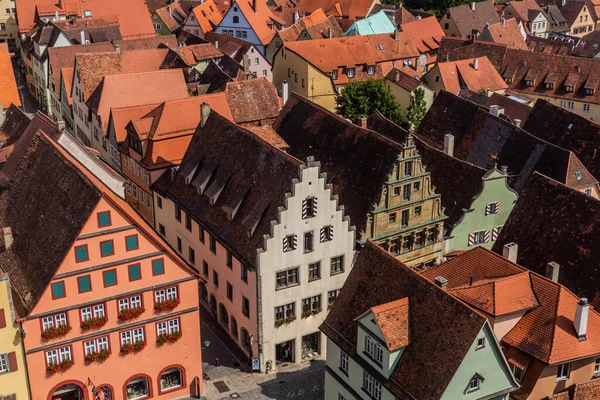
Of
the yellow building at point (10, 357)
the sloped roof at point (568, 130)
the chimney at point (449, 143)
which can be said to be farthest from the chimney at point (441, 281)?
the sloped roof at point (568, 130)

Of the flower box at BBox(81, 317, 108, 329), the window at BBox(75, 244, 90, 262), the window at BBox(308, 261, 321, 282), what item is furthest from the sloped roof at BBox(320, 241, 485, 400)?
the window at BBox(75, 244, 90, 262)

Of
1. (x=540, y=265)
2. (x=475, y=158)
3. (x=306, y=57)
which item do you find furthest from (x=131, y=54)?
(x=540, y=265)

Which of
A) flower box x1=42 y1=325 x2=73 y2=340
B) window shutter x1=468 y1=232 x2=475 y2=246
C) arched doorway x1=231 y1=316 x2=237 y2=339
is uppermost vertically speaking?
flower box x1=42 y1=325 x2=73 y2=340

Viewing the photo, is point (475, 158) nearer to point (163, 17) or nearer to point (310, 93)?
point (310, 93)

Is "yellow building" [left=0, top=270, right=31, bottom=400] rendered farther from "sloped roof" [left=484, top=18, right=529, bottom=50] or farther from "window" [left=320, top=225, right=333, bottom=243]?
"sloped roof" [left=484, top=18, right=529, bottom=50]

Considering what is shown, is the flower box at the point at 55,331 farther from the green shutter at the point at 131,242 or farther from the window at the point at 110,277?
the green shutter at the point at 131,242
